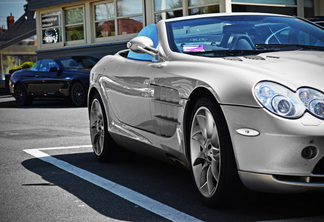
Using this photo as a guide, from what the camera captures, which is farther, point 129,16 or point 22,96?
point 129,16

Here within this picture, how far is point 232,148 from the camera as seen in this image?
400cm

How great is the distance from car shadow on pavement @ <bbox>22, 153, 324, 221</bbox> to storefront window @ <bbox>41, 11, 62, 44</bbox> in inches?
851

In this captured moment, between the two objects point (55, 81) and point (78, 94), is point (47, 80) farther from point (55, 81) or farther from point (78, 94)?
point (78, 94)

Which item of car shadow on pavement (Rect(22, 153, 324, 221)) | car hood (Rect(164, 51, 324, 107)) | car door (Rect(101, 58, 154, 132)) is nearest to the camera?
car hood (Rect(164, 51, 324, 107))

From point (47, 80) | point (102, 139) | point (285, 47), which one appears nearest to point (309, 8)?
point (47, 80)

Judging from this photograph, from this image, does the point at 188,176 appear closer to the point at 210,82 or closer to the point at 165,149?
the point at 165,149

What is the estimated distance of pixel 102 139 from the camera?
6.64 m

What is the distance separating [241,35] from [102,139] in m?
2.06

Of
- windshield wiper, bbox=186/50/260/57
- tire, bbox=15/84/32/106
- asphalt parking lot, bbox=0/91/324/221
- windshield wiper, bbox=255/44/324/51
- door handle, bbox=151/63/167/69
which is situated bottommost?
asphalt parking lot, bbox=0/91/324/221

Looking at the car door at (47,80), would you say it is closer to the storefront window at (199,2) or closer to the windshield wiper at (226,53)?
the storefront window at (199,2)

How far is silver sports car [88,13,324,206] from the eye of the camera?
3719mm

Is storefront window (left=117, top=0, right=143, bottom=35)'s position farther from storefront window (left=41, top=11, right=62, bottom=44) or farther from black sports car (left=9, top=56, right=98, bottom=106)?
black sports car (left=9, top=56, right=98, bottom=106)

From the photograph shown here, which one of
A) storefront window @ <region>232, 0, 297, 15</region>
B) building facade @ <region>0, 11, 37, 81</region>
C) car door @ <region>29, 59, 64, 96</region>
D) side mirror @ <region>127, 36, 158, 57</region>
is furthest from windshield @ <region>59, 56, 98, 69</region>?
building facade @ <region>0, 11, 37, 81</region>

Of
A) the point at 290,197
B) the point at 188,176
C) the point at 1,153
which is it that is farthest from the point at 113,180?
the point at 1,153
